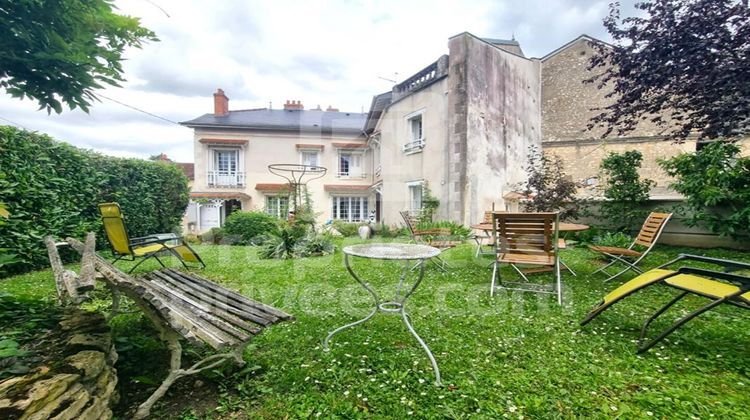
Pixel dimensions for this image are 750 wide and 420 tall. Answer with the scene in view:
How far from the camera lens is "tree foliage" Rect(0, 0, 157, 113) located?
1.60 metres

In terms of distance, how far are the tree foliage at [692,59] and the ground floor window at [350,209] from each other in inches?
505

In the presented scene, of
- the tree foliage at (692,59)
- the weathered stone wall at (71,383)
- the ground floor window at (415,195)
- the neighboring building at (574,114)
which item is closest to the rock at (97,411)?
the weathered stone wall at (71,383)

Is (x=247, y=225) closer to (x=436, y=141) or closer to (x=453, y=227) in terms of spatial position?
(x=453, y=227)

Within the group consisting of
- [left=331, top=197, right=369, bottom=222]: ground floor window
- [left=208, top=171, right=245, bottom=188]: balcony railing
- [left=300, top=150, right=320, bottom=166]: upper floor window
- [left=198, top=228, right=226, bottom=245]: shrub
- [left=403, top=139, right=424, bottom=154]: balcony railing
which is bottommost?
[left=198, top=228, right=226, bottom=245]: shrub

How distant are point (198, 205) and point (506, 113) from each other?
14.8 metres

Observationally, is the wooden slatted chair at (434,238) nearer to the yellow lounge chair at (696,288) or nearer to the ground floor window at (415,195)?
the yellow lounge chair at (696,288)

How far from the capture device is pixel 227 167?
51.8 feet

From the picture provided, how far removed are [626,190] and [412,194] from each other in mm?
6404

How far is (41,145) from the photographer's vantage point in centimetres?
504

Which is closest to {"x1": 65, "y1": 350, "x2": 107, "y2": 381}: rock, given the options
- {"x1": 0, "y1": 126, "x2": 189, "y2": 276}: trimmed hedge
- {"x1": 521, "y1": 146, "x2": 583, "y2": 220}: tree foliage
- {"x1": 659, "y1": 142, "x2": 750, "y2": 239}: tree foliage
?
{"x1": 0, "y1": 126, "x2": 189, "y2": 276}: trimmed hedge

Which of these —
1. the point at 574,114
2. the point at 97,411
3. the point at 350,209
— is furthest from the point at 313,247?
the point at 574,114

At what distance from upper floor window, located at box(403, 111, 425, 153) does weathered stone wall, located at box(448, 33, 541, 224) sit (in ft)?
5.82

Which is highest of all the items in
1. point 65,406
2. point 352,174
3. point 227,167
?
point 227,167

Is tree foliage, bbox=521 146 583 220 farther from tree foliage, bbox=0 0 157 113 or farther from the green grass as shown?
tree foliage, bbox=0 0 157 113
